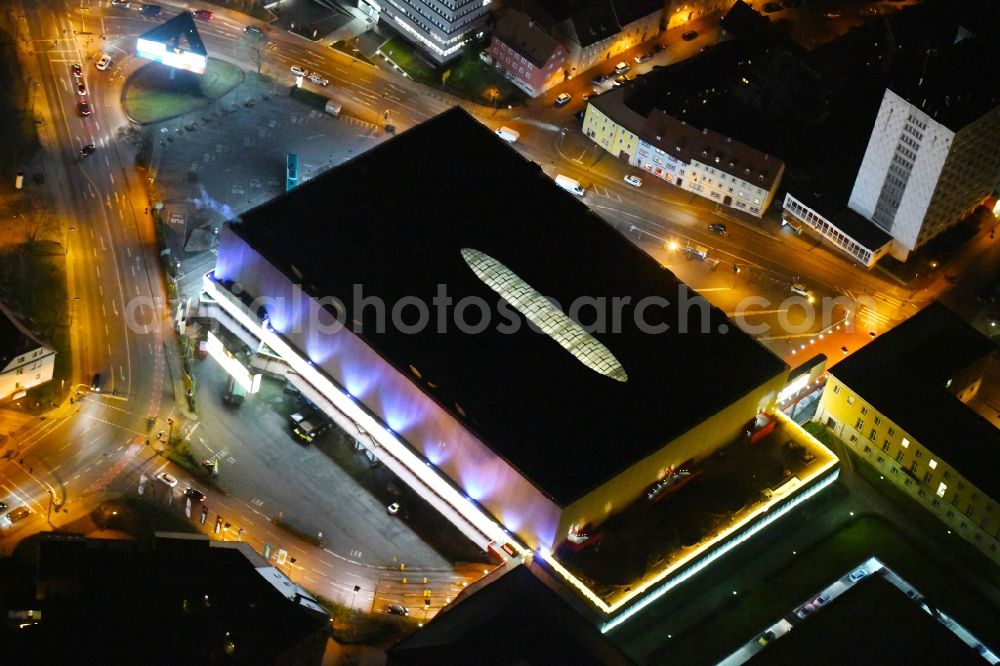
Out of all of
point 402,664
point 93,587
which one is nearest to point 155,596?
point 93,587

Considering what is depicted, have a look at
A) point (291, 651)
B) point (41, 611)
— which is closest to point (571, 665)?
point (291, 651)

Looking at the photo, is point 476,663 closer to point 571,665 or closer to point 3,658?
point 571,665

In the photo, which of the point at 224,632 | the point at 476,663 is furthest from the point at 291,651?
the point at 476,663

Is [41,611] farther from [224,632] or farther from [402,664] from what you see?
[402,664]

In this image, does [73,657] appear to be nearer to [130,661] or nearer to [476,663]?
[130,661]

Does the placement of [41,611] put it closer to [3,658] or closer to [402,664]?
[3,658]
